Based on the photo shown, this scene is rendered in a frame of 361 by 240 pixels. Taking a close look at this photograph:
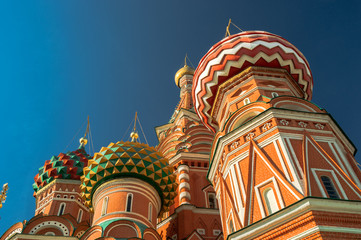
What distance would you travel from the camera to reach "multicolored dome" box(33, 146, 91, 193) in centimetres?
2112

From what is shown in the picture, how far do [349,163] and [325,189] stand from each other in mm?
2041

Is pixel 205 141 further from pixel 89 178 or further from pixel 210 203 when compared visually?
pixel 89 178

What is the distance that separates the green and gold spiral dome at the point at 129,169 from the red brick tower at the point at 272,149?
8.63 ft

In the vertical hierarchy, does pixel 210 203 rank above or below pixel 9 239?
above

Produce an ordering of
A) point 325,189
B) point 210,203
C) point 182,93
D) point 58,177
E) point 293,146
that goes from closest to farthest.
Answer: point 325,189, point 293,146, point 210,203, point 58,177, point 182,93

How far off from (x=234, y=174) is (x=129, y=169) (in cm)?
520

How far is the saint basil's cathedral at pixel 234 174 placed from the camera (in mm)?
9256

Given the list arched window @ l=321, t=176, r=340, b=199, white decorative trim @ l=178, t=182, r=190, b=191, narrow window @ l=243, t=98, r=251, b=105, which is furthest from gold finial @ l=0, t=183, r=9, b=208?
arched window @ l=321, t=176, r=340, b=199

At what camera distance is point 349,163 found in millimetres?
10992

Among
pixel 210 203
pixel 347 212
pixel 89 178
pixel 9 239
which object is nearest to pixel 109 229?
pixel 89 178

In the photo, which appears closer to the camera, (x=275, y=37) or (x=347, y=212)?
(x=347, y=212)

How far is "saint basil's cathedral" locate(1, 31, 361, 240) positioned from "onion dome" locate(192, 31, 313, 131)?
0.04m

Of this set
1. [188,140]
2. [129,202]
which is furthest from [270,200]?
[188,140]

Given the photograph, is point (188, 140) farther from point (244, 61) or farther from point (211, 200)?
point (244, 61)
